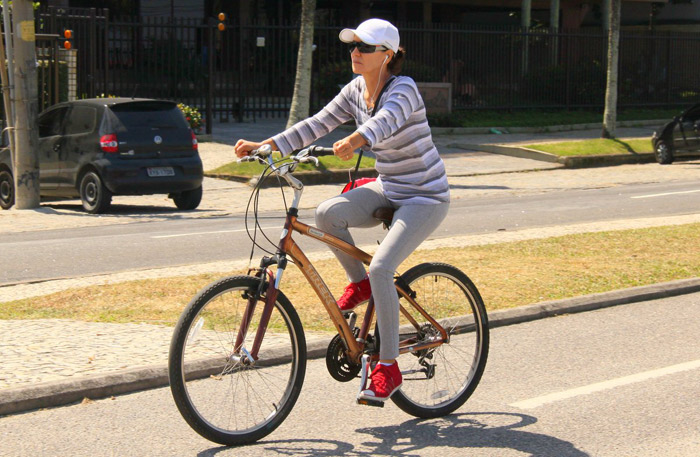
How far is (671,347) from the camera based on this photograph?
714 cm

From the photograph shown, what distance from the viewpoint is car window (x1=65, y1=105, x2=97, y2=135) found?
16.1m

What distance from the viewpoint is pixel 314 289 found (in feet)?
16.9

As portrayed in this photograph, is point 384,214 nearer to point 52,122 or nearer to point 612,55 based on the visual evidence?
point 52,122

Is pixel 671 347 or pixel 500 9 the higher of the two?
pixel 500 9

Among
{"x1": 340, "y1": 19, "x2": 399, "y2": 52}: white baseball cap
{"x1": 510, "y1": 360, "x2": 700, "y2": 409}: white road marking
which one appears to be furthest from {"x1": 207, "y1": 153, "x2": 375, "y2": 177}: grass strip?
{"x1": 340, "y1": 19, "x2": 399, "y2": 52}: white baseball cap

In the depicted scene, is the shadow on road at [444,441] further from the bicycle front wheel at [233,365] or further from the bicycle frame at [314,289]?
the bicycle frame at [314,289]

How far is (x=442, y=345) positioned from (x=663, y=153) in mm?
19522

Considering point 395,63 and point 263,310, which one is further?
point 395,63

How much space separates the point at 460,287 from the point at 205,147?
59.4 feet

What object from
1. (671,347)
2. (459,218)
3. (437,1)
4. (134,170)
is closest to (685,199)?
(459,218)

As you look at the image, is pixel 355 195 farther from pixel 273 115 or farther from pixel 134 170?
pixel 273 115

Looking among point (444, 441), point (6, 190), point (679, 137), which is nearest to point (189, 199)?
point (6, 190)

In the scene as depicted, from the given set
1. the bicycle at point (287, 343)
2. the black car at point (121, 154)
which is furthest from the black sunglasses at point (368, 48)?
the black car at point (121, 154)

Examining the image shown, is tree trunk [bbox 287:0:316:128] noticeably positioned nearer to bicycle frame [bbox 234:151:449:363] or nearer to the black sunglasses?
bicycle frame [bbox 234:151:449:363]
